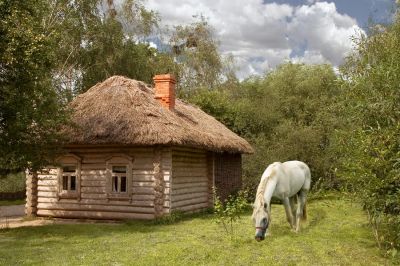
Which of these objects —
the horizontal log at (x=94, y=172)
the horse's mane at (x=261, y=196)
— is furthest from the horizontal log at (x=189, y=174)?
the horse's mane at (x=261, y=196)

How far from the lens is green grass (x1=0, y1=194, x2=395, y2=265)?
10609mm

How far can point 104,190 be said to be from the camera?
18.0 metres

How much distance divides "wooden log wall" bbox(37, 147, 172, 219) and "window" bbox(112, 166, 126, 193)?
1.03ft

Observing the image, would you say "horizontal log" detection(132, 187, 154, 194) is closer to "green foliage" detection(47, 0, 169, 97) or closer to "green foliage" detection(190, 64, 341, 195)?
"green foliage" detection(190, 64, 341, 195)

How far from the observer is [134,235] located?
14117 millimetres

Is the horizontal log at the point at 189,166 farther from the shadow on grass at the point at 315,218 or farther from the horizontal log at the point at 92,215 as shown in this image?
the shadow on grass at the point at 315,218

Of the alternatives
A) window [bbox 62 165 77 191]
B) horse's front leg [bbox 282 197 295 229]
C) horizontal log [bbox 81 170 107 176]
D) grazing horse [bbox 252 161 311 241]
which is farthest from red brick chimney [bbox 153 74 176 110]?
horse's front leg [bbox 282 197 295 229]

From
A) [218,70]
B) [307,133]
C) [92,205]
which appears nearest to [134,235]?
[92,205]

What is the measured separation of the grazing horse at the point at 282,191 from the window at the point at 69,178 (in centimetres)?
838

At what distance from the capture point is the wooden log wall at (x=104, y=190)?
57.0 feet

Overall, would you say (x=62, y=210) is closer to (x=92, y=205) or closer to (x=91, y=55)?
(x=92, y=205)

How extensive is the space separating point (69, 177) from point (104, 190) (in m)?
1.69

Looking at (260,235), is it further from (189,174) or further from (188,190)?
(189,174)

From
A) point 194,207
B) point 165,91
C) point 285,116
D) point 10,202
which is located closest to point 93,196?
point 194,207
